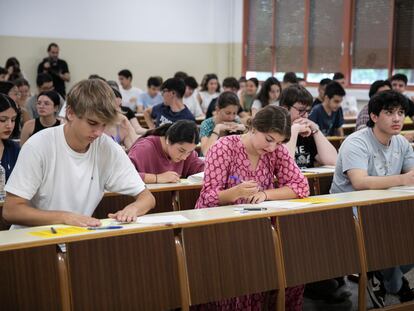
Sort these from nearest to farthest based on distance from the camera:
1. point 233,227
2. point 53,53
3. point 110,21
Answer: point 233,227
point 53,53
point 110,21

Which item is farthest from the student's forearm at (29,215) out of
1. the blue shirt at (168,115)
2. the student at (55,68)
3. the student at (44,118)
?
the student at (55,68)

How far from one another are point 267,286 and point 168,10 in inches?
389

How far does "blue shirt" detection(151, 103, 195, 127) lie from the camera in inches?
252

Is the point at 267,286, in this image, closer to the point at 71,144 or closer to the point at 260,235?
the point at 260,235

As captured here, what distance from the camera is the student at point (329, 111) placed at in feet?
21.4

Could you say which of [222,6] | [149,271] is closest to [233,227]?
[149,271]

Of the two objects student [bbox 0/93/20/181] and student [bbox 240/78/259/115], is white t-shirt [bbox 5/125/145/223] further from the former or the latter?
student [bbox 240/78/259/115]

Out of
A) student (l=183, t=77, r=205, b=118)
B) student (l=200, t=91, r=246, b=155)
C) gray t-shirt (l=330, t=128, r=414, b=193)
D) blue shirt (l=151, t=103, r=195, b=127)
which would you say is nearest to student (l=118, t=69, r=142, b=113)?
student (l=183, t=77, r=205, b=118)

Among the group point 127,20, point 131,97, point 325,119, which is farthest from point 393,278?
point 127,20

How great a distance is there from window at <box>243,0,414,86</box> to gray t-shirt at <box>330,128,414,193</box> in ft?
19.0

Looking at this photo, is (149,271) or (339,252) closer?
(149,271)

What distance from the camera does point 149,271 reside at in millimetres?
2641

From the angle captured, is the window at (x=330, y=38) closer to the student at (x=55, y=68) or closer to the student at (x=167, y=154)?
the student at (x=55, y=68)

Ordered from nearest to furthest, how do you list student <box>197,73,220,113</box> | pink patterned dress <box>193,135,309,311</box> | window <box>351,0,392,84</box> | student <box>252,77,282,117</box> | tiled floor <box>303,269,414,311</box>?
pink patterned dress <box>193,135,309,311</box>, tiled floor <box>303,269,414,311</box>, student <box>252,77,282,117</box>, window <box>351,0,392,84</box>, student <box>197,73,220,113</box>
